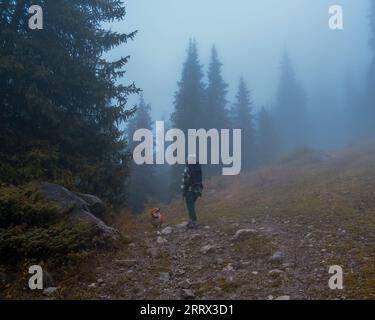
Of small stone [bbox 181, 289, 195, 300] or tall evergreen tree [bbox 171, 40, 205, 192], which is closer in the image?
small stone [bbox 181, 289, 195, 300]

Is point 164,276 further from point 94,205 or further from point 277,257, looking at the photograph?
point 94,205

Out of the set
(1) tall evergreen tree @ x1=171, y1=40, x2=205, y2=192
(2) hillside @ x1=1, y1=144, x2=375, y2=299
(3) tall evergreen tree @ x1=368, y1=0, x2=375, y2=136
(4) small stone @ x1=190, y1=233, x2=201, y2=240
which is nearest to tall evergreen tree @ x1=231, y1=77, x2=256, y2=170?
(1) tall evergreen tree @ x1=171, y1=40, x2=205, y2=192

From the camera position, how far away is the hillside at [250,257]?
23.2 ft

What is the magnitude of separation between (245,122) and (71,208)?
38.0 meters

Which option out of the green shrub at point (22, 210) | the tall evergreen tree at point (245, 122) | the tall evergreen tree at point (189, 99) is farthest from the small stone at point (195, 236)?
the tall evergreen tree at point (245, 122)

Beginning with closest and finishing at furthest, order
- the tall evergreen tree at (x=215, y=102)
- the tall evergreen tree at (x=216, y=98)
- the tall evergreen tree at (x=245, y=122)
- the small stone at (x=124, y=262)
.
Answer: the small stone at (x=124, y=262) → the tall evergreen tree at (x=215, y=102) → the tall evergreen tree at (x=216, y=98) → the tall evergreen tree at (x=245, y=122)

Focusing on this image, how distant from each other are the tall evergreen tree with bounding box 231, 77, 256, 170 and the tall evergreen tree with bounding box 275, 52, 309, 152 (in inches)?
579

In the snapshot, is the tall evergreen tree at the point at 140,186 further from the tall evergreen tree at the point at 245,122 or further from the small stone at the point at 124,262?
the small stone at the point at 124,262

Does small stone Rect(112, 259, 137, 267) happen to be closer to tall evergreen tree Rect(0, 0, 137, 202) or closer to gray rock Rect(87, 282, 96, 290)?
gray rock Rect(87, 282, 96, 290)

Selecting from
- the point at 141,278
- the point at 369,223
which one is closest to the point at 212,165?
the point at 369,223

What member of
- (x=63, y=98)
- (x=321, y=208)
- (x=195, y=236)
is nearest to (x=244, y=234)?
(x=195, y=236)

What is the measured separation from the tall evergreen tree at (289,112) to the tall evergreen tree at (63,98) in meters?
49.8

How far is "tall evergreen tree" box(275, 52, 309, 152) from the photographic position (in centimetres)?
6163
